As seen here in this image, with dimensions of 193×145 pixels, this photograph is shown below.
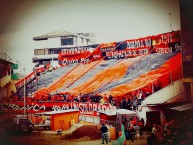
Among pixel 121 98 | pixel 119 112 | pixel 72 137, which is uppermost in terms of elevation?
pixel 121 98

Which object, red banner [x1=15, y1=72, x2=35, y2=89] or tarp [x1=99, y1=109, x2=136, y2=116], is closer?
tarp [x1=99, y1=109, x2=136, y2=116]

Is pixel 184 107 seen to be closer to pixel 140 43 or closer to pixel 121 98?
pixel 121 98

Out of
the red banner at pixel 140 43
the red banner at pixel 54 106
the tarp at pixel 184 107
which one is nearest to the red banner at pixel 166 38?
the red banner at pixel 140 43

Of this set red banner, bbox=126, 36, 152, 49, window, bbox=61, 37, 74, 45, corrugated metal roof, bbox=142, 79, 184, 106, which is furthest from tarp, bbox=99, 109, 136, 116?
window, bbox=61, 37, 74, 45

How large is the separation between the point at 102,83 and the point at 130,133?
64 cm

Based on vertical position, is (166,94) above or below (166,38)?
below

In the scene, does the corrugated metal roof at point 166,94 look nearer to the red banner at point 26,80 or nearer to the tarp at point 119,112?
the tarp at point 119,112

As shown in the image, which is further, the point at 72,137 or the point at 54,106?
the point at 54,106

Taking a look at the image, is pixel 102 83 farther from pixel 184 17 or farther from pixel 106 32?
pixel 184 17

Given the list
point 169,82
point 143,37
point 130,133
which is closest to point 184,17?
point 143,37

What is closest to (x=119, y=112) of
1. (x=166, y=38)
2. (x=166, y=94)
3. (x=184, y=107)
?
(x=166, y=94)

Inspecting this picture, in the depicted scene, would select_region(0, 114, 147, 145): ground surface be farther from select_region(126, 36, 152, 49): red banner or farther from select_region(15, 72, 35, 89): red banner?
select_region(126, 36, 152, 49): red banner

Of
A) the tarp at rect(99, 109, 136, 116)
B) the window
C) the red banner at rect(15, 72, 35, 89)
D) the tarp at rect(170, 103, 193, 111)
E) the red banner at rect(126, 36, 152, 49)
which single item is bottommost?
the tarp at rect(99, 109, 136, 116)

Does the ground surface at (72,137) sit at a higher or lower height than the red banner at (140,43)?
lower
